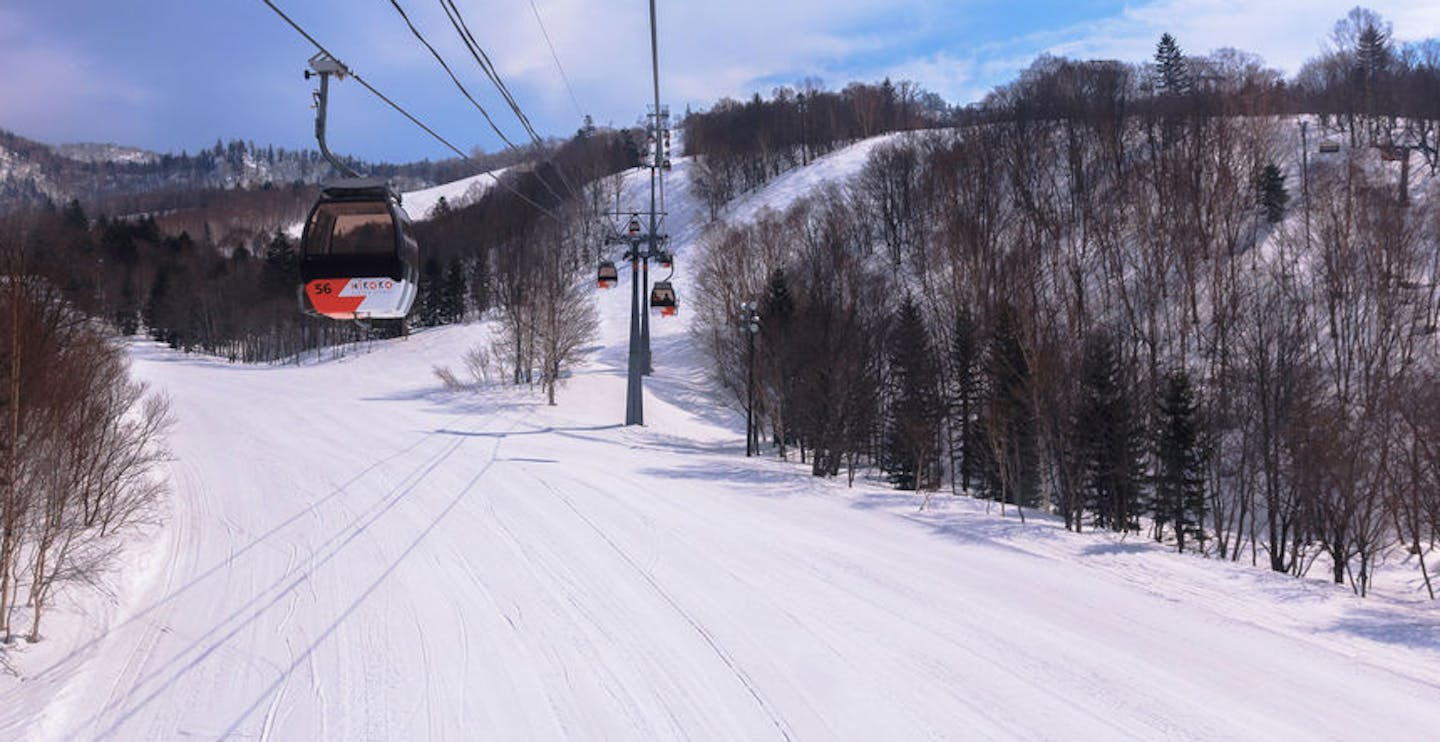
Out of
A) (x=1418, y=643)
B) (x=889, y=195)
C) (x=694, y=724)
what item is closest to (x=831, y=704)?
(x=694, y=724)

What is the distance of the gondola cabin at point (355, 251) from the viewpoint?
29.2ft

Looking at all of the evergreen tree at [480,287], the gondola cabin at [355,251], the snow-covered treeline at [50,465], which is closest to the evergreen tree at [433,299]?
the evergreen tree at [480,287]

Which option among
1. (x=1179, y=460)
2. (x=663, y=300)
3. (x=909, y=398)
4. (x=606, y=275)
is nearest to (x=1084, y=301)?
(x=909, y=398)

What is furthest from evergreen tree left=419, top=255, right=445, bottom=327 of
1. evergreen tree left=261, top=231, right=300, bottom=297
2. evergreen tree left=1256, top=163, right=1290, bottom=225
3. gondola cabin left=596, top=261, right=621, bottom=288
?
evergreen tree left=1256, top=163, right=1290, bottom=225

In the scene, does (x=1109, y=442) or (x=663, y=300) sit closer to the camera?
(x=663, y=300)

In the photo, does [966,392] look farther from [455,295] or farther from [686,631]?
[455,295]

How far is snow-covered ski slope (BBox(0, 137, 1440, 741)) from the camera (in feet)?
22.0

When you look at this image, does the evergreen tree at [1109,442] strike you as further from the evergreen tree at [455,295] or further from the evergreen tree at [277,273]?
the evergreen tree at [455,295]

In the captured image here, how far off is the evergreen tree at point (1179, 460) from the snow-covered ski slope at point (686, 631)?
52.8ft

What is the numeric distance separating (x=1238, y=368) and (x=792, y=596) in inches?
1053

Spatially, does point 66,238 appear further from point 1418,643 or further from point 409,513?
point 1418,643

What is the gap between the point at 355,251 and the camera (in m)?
8.99

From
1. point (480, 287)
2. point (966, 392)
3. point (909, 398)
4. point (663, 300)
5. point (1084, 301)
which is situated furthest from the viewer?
point (480, 287)

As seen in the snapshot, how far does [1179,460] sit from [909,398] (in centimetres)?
1174
